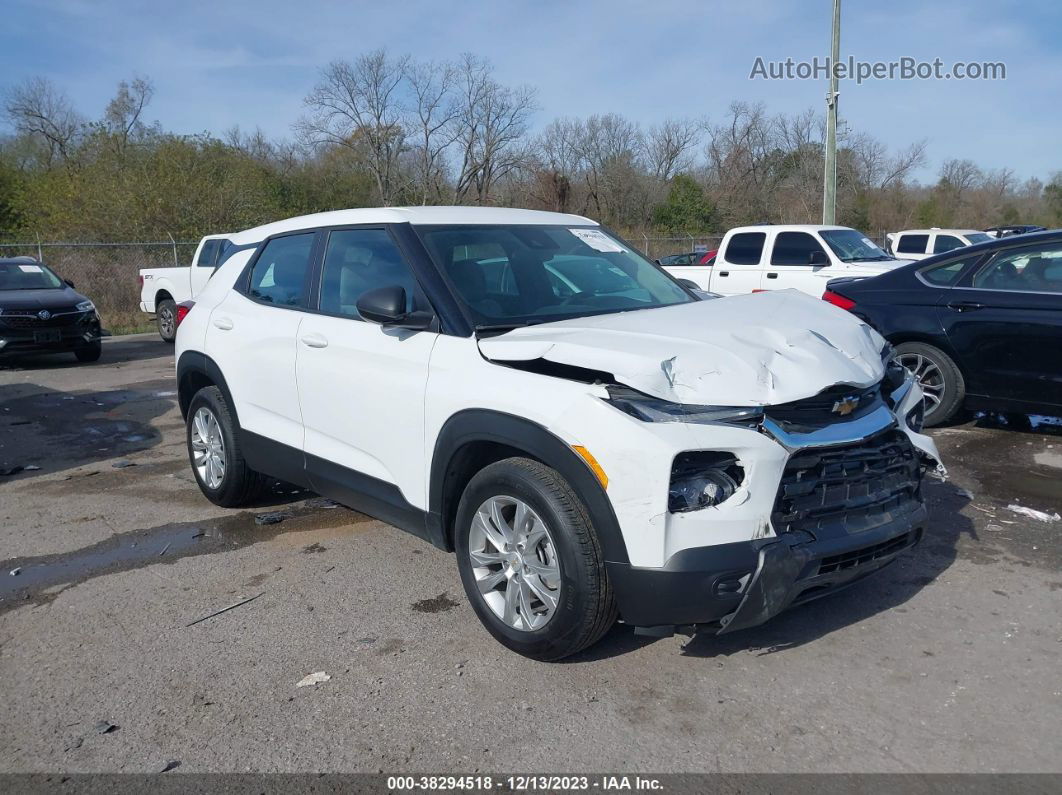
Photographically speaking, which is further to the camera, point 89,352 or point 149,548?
point 89,352

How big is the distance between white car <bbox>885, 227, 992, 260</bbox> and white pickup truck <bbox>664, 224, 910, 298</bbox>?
807cm

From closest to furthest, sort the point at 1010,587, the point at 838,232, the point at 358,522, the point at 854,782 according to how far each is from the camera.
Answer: the point at 854,782, the point at 1010,587, the point at 358,522, the point at 838,232

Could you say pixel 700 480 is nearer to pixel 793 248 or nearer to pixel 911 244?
pixel 793 248

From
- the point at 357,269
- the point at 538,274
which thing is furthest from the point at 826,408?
the point at 357,269

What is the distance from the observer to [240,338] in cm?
532

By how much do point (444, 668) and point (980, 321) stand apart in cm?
544

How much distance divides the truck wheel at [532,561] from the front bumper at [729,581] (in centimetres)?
13

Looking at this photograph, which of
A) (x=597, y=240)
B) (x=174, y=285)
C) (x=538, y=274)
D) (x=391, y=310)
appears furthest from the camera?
(x=174, y=285)

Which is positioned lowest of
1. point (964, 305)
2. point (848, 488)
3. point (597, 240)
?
point (848, 488)

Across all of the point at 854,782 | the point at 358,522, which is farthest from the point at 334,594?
the point at 854,782

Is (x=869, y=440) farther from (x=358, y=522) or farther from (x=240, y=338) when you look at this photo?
(x=240, y=338)

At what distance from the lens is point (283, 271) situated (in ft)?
17.1

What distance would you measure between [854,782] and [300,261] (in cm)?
387

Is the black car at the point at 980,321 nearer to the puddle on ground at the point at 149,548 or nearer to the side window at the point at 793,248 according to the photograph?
the puddle on ground at the point at 149,548
